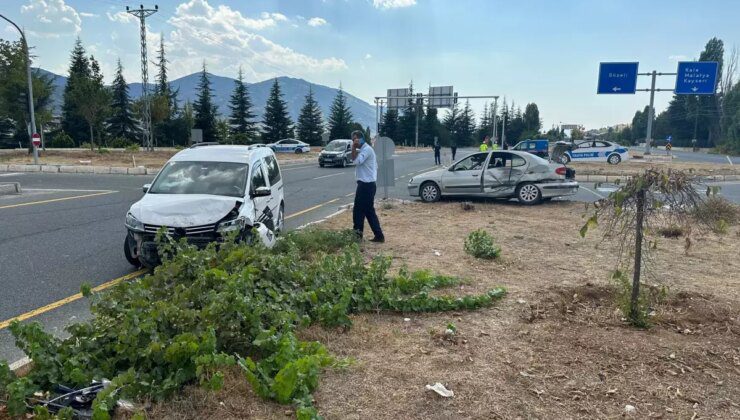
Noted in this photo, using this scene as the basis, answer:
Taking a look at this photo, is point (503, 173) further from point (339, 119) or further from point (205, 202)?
point (339, 119)

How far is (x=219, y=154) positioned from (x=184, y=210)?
1902mm

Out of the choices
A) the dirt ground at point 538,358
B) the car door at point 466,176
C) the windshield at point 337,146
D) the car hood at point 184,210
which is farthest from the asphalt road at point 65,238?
the windshield at point 337,146

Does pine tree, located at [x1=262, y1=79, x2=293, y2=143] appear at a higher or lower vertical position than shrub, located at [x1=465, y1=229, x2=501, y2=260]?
higher

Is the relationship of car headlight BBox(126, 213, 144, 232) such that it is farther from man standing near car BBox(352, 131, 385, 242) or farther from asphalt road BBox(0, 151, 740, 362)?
man standing near car BBox(352, 131, 385, 242)

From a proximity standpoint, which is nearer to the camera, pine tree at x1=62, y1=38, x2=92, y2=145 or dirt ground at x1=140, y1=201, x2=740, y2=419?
dirt ground at x1=140, y1=201, x2=740, y2=419

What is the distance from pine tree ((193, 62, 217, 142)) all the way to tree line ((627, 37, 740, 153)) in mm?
65696

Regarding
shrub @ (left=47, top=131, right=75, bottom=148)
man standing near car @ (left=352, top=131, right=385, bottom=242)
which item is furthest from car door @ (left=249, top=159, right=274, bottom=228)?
shrub @ (left=47, top=131, right=75, bottom=148)

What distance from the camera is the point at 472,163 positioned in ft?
47.0

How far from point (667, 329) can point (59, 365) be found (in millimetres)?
4840

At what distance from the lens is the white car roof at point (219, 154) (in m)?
7.85

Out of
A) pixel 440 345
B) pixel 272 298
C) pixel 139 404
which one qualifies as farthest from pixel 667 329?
pixel 139 404

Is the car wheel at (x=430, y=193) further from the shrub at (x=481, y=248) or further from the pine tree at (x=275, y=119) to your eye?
A: the pine tree at (x=275, y=119)

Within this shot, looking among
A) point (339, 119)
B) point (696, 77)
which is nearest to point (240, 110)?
point (339, 119)

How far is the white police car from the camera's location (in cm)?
3531
